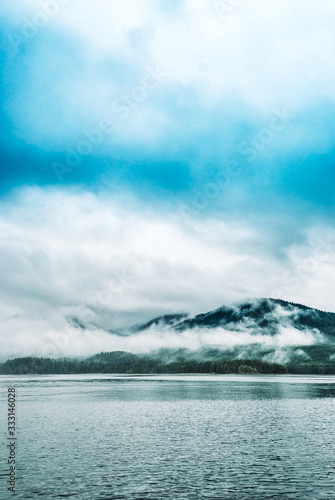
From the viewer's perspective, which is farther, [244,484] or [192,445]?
[192,445]

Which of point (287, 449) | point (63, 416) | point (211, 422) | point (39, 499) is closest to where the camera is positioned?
point (39, 499)

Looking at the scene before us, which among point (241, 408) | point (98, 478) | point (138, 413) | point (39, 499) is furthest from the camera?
point (241, 408)

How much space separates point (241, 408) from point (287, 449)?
187ft

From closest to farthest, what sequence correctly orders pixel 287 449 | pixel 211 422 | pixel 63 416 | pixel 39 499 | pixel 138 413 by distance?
1. pixel 39 499
2. pixel 287 449
3. pixel 211 422
4. pixel 63 416
5. pixel 138 413

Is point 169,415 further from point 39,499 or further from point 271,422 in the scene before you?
point 39,499

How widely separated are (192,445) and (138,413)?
148ft

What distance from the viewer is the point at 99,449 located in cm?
5750

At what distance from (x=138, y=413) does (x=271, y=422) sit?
30.9 meters

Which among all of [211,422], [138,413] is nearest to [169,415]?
[138,413]

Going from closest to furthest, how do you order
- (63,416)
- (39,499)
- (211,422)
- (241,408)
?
(39,499) < (211,422) < (63,416) < (241,408)

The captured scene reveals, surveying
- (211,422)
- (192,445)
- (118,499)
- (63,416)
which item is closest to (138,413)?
(63,416)

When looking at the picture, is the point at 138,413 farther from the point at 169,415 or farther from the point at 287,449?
the point at 287,449

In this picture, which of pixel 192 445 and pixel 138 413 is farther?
pixel 138 413

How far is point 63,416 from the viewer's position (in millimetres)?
95938
